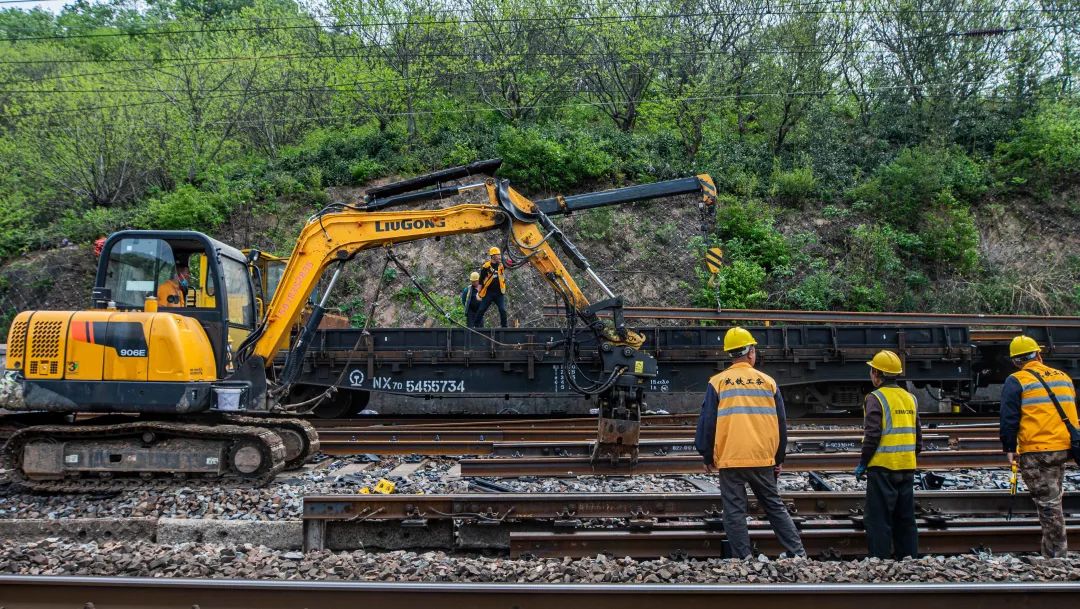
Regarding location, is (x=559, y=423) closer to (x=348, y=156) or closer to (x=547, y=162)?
(x=547, y=162)

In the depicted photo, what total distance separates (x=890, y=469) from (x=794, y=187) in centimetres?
1736

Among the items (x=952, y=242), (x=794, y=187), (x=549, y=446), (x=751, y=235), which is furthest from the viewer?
(x=794, y=187)

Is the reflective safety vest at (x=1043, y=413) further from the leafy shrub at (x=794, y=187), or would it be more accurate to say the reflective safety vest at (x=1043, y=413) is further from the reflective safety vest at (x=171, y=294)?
the leafy shrub at (x=794, y=187)

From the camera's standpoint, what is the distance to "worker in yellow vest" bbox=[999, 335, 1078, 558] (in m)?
5.13

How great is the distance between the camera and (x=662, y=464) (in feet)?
25.2

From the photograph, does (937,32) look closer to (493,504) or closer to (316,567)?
(493,504)

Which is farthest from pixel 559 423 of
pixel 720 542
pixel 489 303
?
pixel 720 542

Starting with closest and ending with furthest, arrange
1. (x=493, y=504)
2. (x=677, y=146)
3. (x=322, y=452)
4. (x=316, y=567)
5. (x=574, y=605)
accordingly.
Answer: (x=574, y=605) → (x=316, y=567) → (x=493, y=504) → (x=322, y=452) → (x=677, y=146)

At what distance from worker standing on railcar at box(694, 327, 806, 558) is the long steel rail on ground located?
3.26 feet

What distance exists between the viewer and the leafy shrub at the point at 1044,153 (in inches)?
816

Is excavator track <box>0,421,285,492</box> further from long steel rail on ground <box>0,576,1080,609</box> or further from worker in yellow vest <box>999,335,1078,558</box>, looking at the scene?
worker in yellow vest <box>999,335,1078,558</box>

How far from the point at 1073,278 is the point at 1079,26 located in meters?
9.63

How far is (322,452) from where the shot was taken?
8.92m

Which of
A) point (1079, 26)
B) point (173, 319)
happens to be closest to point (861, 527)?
point (173, 319)
